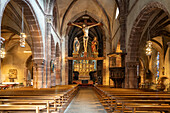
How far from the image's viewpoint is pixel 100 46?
28.3 m

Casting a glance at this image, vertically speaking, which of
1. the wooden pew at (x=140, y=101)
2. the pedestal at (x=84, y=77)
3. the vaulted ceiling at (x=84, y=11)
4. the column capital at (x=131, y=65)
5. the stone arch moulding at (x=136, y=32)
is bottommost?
the pedestal at (x=84, y=77)

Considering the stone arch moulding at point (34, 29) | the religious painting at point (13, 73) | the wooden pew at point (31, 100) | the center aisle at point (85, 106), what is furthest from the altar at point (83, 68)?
the wooden pew at point (31, 100)

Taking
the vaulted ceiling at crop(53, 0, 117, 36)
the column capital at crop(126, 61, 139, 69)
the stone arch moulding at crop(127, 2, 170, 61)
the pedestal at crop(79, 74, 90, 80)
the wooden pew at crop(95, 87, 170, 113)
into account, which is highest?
the vaulted ceiling at crop(53, 0, 117, 36)

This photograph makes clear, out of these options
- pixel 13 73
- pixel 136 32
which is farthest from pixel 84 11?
pixel 13 73

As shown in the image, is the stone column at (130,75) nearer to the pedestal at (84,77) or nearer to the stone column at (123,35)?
the stone column at (123,35)

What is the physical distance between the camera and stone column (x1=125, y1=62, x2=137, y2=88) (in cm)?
1300

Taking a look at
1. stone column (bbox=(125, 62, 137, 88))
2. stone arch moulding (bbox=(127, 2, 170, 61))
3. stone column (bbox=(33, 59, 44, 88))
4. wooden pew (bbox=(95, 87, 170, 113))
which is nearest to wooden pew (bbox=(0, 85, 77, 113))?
wooden pew (bbox=(95, 87, 170, 113))

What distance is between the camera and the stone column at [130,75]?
13002 mm

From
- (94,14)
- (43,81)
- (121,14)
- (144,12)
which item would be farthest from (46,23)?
(94,14)

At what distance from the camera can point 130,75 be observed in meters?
13.1

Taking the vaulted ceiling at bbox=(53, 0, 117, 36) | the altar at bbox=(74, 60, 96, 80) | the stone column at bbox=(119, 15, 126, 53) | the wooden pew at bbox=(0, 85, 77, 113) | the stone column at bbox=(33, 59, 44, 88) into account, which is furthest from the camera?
the altar at bbox=(74, 60, 96, 80)

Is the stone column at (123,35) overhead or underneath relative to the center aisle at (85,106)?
overhead

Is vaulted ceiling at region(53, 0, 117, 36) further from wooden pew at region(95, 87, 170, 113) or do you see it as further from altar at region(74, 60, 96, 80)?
wooden pew at region(95, 87, 170, 113)

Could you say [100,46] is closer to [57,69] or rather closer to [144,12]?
[57,69]
